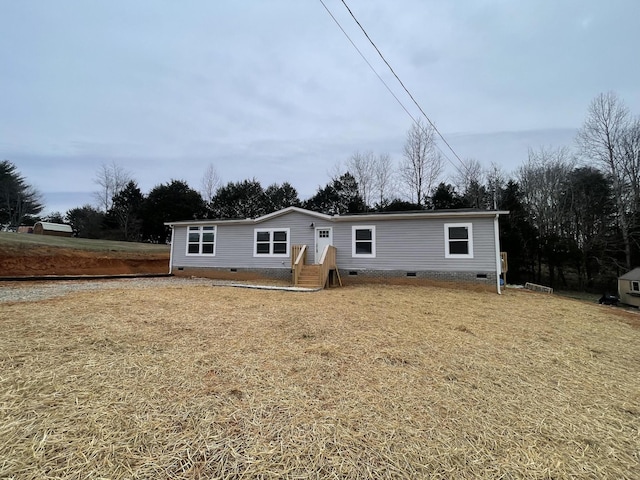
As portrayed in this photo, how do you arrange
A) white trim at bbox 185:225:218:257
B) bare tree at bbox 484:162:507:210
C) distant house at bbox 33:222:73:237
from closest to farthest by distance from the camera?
1. white trim at bbox 185:225:218:257
2. bare tree at bbox 484:162:507:210
3. distant house at bbox 33:222:73:237

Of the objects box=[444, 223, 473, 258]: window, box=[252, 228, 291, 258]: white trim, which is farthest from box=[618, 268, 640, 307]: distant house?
box=[252, 228, 291, 258]: white trim

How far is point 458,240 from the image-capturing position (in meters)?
11.3

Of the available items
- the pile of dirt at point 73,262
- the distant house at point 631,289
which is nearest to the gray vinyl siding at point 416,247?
the distant house at point 631,289

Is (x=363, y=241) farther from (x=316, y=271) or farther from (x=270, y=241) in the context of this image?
(x=270, y=241)

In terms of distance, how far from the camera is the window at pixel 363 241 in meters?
12.5

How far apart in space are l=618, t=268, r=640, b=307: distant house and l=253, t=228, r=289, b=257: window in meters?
16.3

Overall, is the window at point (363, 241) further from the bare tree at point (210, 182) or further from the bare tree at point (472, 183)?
the bare tree at point (210, 182)

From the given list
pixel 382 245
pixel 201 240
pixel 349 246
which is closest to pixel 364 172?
pixel 349 246

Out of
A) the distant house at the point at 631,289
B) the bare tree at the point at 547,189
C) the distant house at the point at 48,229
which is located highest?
the bare tree at the point at 547,189

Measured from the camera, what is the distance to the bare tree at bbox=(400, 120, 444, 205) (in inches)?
909

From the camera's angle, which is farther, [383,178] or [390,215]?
[383,178]

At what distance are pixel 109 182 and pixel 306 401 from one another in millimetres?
39462

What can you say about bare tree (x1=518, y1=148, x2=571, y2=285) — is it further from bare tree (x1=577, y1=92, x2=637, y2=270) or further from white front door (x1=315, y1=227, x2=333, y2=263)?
white front door (x1=315, y1=227, x2=333, y2=263)

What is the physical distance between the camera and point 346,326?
4.93 metres
